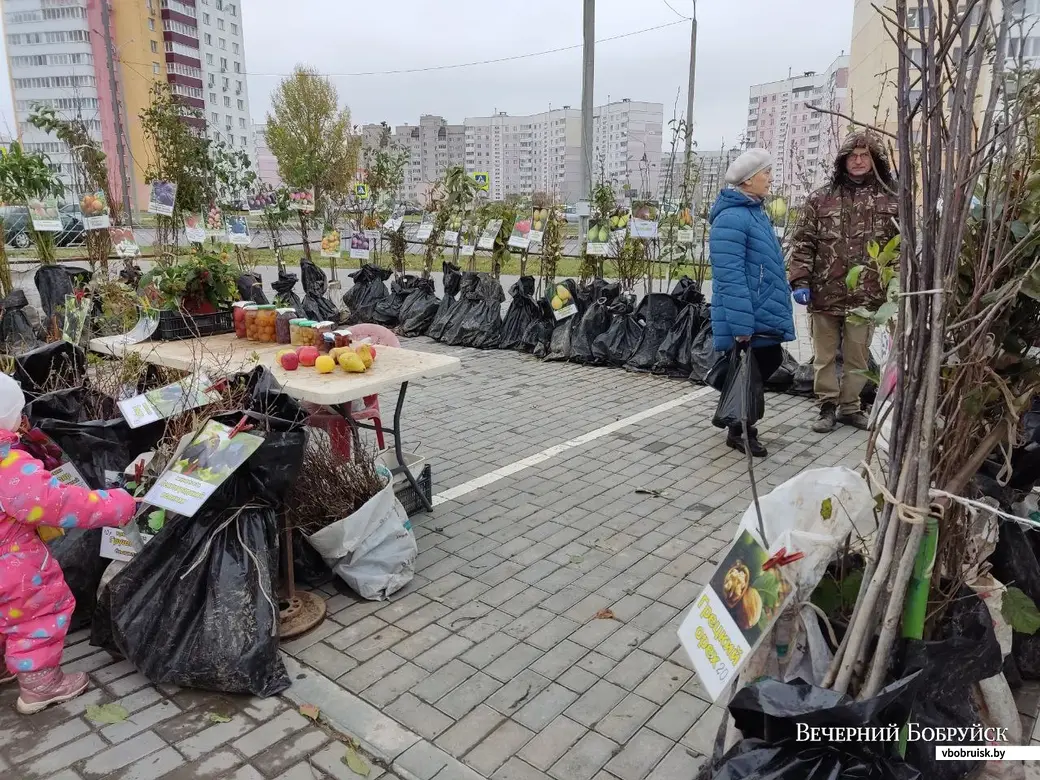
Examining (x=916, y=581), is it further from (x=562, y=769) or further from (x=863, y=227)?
(x=863, y=227)

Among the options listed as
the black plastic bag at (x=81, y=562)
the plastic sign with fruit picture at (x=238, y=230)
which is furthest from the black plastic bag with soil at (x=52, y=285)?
the black plastic bag at (x=81, y=562)

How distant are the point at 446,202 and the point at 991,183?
26.5 feet

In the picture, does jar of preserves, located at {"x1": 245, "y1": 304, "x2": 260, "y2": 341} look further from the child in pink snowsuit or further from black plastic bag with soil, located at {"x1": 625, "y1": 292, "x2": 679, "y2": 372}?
black plastic bag with soil, located at {"x1": 625, "y1": 292, "x2": 679, "y2": 372}

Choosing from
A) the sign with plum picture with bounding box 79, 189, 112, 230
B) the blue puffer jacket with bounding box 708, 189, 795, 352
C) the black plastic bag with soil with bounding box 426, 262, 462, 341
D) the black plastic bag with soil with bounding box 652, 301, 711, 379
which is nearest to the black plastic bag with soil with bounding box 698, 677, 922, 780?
the blue puffer jacket with bounding box 708, 189, 795, 352

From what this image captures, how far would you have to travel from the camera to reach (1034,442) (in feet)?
8.17

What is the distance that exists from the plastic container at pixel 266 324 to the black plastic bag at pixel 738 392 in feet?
8.65

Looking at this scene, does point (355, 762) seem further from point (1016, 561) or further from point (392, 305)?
point (392, 305)

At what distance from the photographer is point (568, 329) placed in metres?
7.54

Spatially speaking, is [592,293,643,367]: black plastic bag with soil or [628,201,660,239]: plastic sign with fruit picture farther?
[628,201,660,239]: plastic sign with fruit picture

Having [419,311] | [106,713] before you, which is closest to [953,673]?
[106,713]

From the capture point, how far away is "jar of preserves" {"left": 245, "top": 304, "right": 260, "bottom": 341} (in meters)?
4.30

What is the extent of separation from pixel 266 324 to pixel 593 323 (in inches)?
150

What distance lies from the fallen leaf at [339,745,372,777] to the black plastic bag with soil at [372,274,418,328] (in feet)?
23.4

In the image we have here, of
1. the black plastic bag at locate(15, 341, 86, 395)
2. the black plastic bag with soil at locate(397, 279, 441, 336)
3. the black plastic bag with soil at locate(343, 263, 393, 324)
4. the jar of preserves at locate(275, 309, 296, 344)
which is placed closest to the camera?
the black plastic bag at locate(15, 341, 86, 395)
